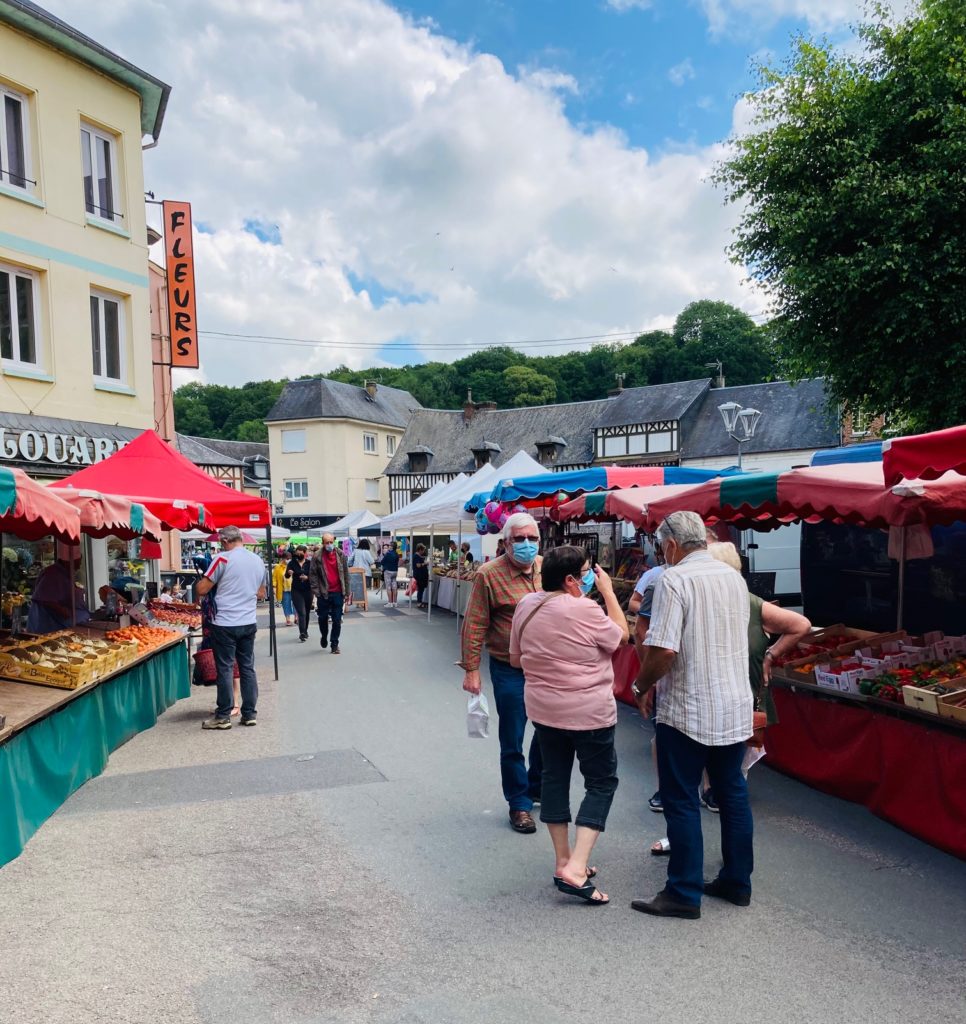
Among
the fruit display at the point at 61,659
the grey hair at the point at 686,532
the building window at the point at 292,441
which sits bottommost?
the fruit display at the point at 61,659

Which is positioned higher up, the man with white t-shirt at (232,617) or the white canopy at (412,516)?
the white canopy at (412,516)

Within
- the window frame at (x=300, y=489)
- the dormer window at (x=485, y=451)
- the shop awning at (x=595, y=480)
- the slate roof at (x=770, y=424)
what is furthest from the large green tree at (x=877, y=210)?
the window frame at (x=300, y=489)

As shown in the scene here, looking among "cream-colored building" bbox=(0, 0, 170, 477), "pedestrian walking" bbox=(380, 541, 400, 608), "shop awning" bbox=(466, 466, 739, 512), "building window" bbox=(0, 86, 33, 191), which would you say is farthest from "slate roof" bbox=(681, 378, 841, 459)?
"building window" bbox=(0, 86, 33, 191)

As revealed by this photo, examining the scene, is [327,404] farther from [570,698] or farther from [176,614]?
[570,698]

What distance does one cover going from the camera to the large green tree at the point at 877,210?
464 inches

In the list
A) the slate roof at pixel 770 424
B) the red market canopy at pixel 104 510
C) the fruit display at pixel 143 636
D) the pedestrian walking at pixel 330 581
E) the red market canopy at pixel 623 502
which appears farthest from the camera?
the slate roof at pixel 770 424

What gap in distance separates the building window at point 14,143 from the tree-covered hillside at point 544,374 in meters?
50.8

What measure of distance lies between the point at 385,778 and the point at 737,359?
6032 centimetres

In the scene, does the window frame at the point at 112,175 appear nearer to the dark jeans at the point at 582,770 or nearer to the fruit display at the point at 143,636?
the fruit display at the point at 143,636

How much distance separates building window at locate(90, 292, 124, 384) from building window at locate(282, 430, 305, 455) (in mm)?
37083

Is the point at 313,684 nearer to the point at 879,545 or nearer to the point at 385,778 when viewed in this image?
the point at 385,778

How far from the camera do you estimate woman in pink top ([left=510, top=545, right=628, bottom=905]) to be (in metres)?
3.94

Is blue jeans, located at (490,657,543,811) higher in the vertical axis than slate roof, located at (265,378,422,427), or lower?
lower

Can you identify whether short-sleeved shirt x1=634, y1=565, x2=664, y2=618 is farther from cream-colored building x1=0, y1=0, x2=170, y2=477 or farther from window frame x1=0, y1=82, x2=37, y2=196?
window frame x1=0, y1=82, x2=37, y2=196
